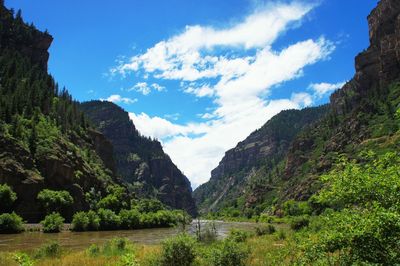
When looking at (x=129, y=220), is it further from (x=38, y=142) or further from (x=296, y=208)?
(x=296, y=208)

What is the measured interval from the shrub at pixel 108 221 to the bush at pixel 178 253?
8673 centimetres

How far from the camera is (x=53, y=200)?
102562 millimetres

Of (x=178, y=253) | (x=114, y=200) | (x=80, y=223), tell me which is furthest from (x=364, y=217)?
(x=114, y=200)

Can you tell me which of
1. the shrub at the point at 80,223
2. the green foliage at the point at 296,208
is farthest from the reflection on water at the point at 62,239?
the green foliage at the point at 296,208

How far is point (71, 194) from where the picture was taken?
11794 cm

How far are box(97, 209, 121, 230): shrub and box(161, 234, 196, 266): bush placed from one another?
8673 centimetres

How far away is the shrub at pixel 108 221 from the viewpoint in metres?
106

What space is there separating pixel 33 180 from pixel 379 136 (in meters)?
151

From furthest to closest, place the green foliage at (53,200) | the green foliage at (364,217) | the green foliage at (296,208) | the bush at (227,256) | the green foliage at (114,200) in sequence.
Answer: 1. the green foliage at (296,208)
2. the green foliage at (114,200)
3. the green foliage at (53,200)
4. the bush at (227,256)
5. the green foliage at (364,217)

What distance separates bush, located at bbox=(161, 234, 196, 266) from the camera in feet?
72.5

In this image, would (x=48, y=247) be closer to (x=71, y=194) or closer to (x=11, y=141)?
(x=11, y=141)

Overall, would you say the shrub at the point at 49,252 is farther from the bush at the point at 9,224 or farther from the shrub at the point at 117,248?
the bush at the point at 9,224

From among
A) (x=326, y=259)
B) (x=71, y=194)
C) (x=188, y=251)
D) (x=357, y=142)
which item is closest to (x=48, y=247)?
(x=188, y=251)

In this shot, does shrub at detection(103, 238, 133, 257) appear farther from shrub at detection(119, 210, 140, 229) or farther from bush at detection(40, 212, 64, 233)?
shrub at detection(119, 210, 140, 229)
